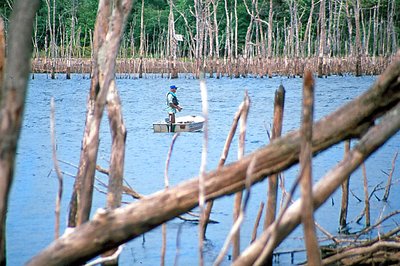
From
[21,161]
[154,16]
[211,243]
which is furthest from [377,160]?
[154,16]

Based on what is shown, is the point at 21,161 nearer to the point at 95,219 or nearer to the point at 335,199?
the point at 335,199

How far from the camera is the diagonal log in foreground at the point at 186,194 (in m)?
2.89

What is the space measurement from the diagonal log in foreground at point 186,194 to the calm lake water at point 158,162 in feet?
10.00

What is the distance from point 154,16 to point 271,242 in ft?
222

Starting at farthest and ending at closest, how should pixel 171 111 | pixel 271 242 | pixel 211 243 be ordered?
pixel 171 111, pixel 211 243, pixel 271 242

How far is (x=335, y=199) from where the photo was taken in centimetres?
1257

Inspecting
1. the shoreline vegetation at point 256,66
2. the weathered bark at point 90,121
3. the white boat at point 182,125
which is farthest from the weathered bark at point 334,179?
the shoreline vegetation at point 256,66

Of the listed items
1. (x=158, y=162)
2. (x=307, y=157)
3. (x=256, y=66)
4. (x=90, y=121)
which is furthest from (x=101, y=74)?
(x=256, y=66)

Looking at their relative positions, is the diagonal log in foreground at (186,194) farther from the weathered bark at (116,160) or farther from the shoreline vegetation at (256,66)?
the shoreline vegetation at (256,66)

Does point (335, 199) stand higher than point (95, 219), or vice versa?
point (95, 219)

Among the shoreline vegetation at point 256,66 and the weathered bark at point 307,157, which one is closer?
the weathered bark at point 307,157

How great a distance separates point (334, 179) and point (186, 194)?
0.48 m

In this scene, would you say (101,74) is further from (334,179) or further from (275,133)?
(334,179)

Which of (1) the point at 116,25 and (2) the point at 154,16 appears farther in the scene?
(2) the point at 154,16
